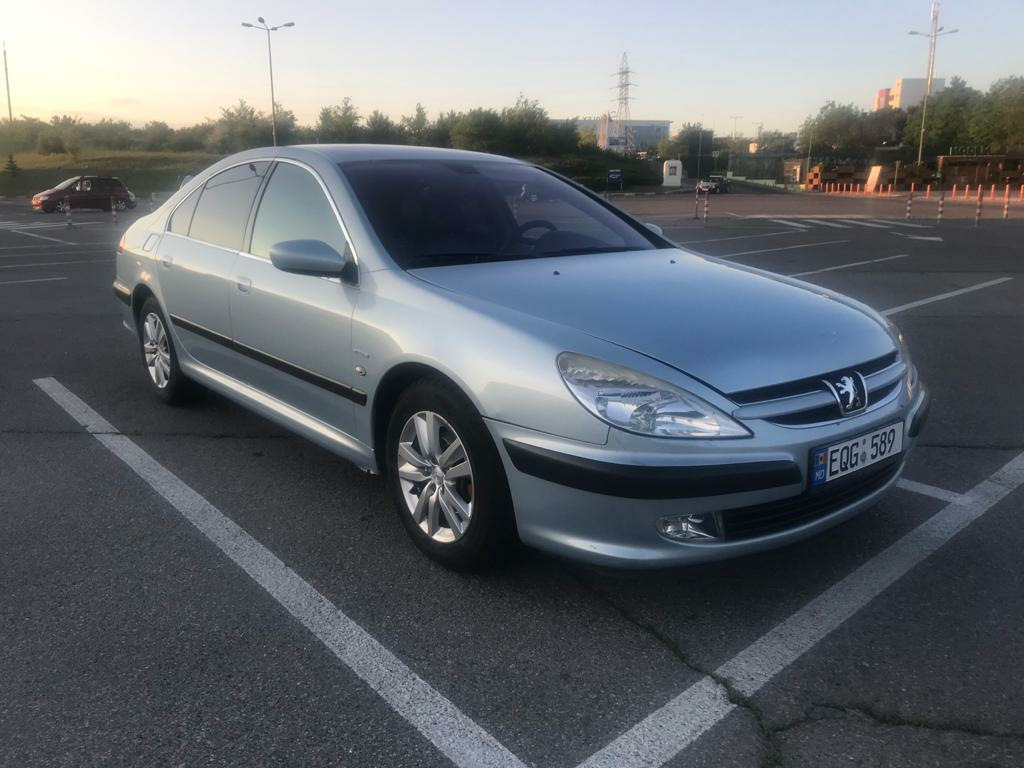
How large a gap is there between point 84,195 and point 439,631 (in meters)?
30.2

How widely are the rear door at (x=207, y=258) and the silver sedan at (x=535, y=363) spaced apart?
26 mm

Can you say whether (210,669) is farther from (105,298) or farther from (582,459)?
(105,298)

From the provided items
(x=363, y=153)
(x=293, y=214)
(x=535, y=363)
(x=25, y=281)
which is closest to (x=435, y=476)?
(x=535, y=363)

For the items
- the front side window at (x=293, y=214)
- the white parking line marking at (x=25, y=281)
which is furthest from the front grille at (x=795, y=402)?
the white parking line marking at (x=25, y=281)

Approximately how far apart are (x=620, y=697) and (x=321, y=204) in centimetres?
239

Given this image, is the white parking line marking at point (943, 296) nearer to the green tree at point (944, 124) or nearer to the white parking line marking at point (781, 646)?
the white parking line marking at point (781, 646)

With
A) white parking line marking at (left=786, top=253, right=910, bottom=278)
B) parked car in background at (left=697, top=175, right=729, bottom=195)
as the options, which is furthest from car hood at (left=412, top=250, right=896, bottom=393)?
parked car in background at (left=697, top=175, right=729, bottom=195)

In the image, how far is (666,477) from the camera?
2.53 metres

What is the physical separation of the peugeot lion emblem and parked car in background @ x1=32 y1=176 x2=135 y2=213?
29.1m

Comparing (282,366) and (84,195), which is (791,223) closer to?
(282,366)

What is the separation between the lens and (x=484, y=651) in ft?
8.79

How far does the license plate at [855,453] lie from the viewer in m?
2.71

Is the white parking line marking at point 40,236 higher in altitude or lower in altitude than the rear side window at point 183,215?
lower

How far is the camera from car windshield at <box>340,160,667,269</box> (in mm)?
3598
